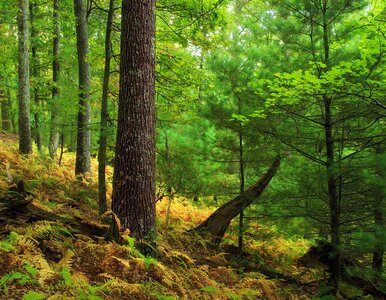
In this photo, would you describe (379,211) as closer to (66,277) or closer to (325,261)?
(325,261)

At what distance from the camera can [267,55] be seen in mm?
8211

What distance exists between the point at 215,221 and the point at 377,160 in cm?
505

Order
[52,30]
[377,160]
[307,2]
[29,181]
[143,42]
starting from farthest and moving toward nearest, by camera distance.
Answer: [52,30], [29,181], [307,2], [143,42], [377,160]

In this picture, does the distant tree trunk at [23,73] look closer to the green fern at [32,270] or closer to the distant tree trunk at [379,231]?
the green fern at [32,270]

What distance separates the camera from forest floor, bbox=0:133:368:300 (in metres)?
4.09

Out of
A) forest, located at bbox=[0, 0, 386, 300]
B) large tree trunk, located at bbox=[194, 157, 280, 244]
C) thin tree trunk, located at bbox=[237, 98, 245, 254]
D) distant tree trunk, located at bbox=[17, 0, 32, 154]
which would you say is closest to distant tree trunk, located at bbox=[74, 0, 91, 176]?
forest, located at bbox=[0, 0, 386, 300]

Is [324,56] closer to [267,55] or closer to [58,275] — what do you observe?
[267,55]

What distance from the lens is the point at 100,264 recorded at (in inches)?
194

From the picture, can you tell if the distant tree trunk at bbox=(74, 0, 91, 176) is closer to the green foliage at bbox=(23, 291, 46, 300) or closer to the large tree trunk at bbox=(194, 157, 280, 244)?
the large tree trunk at bbox=(194, 157, 280, 244)

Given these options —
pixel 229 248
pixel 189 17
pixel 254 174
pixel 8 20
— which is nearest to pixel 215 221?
pixel 229 248

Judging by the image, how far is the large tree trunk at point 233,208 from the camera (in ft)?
28.5

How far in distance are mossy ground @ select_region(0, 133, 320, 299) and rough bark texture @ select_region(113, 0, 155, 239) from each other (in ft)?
2.02

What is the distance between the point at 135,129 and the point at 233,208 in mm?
4435

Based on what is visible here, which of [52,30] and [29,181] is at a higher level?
[52,30]
